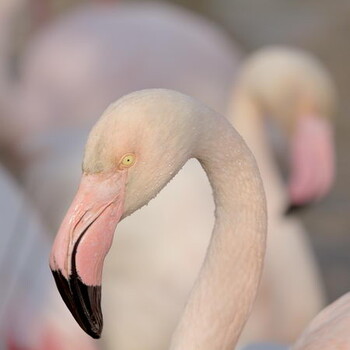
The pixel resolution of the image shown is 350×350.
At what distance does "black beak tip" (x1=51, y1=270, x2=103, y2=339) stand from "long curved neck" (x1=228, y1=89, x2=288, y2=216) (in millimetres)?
2565

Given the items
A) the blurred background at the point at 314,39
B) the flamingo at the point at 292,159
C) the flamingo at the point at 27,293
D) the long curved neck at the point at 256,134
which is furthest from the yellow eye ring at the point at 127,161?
the blurred background at the point at 314,39

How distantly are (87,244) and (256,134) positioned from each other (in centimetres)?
268

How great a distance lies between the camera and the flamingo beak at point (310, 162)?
4617 millimetres

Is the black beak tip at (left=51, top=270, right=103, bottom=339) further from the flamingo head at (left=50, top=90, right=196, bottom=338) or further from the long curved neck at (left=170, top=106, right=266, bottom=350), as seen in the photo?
the long curved neck at (left=170, top=106, right=266, bottom=350)

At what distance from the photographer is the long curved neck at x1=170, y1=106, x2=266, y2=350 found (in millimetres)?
2465

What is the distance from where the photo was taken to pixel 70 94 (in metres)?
6.77

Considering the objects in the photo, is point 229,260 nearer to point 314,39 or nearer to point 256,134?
point 256,134

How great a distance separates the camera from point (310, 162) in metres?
4.69

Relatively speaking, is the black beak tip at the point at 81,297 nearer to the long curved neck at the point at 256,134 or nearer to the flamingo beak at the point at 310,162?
the flamingo beak at the point at 310,162

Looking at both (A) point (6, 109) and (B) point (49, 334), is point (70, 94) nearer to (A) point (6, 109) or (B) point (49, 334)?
(A) point (6, 109)

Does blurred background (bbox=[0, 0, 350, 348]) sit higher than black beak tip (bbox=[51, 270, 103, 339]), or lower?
higher

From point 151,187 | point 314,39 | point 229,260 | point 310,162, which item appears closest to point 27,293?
point 310,162

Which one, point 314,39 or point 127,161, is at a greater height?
point 314,39

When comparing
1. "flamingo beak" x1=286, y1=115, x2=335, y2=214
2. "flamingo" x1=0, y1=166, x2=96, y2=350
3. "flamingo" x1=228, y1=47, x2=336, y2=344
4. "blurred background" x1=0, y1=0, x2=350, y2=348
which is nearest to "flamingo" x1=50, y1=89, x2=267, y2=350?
"flamingo" x1=0, y1=166, x2=96, y2=350
